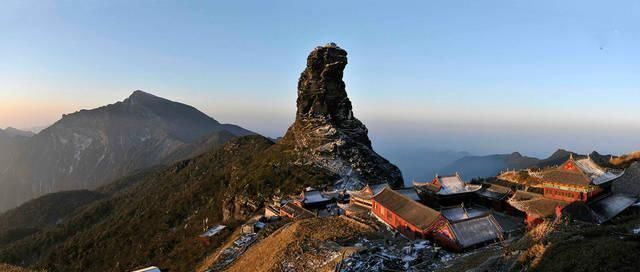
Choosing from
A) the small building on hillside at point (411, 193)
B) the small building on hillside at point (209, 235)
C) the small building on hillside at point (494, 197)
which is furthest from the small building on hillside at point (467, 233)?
the small building on hillside at point (209, 235)

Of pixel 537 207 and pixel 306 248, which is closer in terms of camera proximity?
pixel 306 248

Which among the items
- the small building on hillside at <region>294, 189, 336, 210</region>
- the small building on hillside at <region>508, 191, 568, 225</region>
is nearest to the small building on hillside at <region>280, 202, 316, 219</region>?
the small building on hillside at <region>294, 189, 336, 210</region>

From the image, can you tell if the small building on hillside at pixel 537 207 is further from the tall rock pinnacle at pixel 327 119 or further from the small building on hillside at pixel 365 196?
the tall rock pinnacle at pixel 327 119

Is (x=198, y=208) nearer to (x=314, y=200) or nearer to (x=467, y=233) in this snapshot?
(x=314, y=200)

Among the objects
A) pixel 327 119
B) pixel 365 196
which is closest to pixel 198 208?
pixel 327 119

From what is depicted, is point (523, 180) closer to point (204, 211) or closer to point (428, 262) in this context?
point (428, 262)

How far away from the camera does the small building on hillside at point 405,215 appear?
34625 millimetres

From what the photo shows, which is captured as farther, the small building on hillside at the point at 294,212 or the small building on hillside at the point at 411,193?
the small building on hillside at the point at 294,212

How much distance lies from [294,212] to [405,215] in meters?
18.5

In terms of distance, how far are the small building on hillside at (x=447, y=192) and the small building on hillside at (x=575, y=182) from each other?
9409mm

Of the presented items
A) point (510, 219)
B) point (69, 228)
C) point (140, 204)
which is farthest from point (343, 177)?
point (69, 228)

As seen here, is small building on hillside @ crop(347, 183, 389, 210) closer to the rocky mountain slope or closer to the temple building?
the temple building

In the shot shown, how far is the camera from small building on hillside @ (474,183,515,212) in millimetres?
44844

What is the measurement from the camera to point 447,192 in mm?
47250
